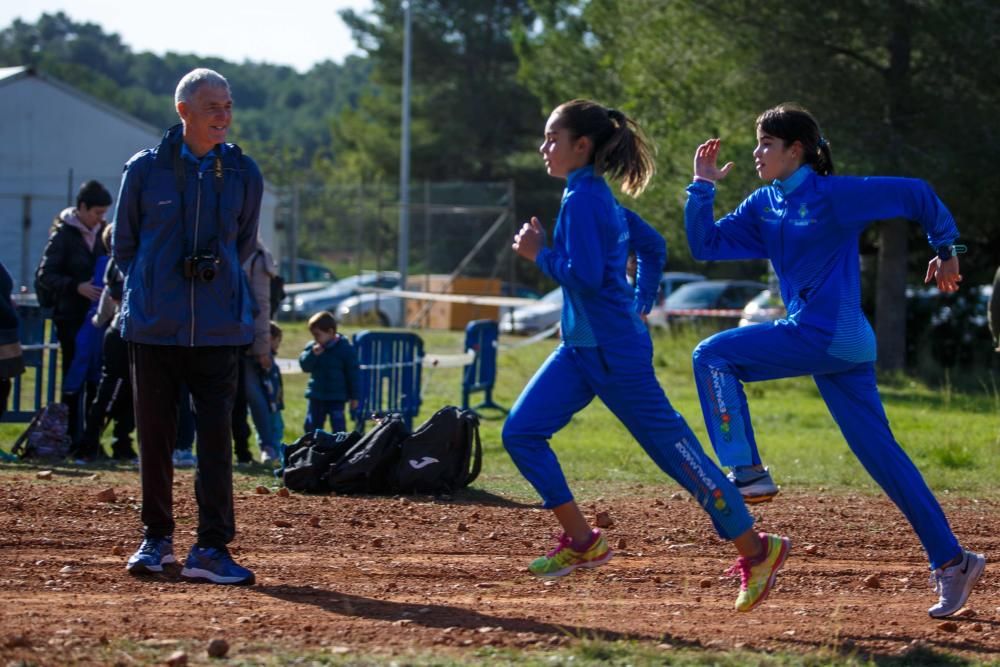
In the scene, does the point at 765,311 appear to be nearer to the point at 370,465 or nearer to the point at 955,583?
the point at 370,465

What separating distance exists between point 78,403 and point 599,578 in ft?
21.2

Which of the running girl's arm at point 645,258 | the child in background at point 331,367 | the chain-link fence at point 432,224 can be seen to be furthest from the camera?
the chain-link fence at point 432,224

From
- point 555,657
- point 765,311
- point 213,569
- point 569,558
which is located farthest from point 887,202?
point 765,311

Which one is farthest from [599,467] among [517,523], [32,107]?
[32,107]

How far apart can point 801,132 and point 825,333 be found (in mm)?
825

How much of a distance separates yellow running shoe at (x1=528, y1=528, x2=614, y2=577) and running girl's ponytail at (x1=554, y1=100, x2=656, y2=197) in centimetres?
138

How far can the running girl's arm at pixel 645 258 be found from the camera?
5.54m

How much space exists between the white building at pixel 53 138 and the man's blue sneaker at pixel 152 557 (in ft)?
81.2

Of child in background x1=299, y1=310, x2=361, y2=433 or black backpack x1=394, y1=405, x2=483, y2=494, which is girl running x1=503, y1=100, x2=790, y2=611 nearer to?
black backpack x1=394, y1=405, x2=483, y2=494

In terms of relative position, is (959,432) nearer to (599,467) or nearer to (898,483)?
(599,467)

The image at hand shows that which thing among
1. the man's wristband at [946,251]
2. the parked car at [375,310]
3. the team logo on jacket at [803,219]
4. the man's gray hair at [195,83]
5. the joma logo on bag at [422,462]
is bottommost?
the joma logo on bag at [422,462]

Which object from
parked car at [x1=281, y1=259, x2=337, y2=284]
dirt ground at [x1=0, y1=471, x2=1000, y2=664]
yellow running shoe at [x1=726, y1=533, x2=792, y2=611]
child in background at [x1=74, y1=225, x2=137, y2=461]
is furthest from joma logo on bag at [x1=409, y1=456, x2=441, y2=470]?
parked car at [x1=281, y1=259, x2=337, y2=284]

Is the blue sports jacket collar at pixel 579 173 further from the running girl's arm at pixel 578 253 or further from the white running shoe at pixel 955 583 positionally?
the white running shoe at pixel 955 583

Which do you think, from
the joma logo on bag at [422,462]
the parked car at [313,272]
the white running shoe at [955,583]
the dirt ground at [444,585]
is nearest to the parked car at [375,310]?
the parked car at [313,272]
